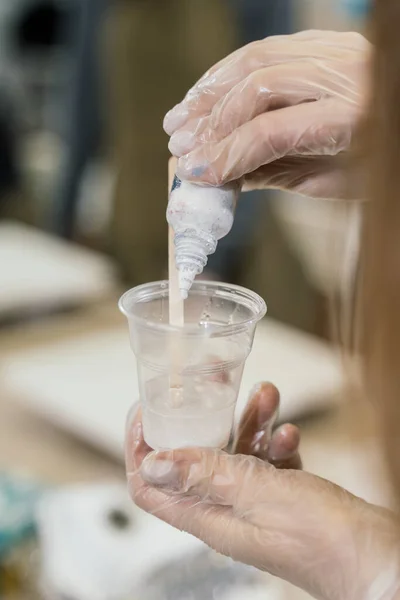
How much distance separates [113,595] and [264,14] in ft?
6.29

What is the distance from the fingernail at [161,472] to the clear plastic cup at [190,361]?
42 mm

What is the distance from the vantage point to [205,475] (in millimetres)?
609

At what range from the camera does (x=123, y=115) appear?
92.0 inches

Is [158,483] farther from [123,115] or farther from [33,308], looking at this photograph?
[123,115]

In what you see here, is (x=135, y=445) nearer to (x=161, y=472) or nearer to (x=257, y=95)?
(x=161, y=472)

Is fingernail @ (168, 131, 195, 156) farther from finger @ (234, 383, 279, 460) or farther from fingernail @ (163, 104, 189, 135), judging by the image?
finger @ (234, 383, 279, 460)

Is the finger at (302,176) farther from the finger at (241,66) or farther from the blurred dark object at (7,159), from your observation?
the blurred dark object at (7,159)

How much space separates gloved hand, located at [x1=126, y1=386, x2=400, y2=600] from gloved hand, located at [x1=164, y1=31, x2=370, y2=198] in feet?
0.80

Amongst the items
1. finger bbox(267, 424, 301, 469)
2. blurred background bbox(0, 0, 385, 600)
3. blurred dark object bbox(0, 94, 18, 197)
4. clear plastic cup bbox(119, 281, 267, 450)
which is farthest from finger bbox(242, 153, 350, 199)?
blurred dark object bbox(0, 94, 18, 197)

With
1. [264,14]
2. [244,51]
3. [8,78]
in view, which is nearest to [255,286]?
[264,14]

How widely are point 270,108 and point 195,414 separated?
285mm

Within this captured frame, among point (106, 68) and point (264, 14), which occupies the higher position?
point (264, 14)

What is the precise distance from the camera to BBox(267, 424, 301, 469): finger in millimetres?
740

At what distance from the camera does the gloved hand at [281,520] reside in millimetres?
560
